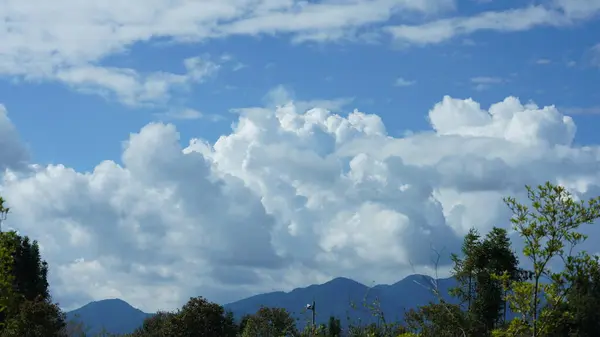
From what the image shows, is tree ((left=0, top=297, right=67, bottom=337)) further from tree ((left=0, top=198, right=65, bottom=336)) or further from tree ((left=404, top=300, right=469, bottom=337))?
tree ((left=404, top=300, right=469, bottom=337))

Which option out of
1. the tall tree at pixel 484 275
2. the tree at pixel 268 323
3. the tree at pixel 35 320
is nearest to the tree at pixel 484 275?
the tall tree at pixel 484 275

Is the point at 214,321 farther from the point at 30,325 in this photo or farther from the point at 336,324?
the point at 336,324

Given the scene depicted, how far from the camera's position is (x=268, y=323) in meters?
90.1

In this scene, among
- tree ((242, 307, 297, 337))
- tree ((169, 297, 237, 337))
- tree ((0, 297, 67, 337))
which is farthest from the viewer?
tree ((242, 307, 297, 337))

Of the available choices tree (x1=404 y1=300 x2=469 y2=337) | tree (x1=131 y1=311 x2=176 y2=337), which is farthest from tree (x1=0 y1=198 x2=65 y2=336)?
tree (x1=404 y1=300 x2=469 y2=337)

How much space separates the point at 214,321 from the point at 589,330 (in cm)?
3302

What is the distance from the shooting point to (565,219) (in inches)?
1204

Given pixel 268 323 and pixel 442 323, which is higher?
pixel 268 323

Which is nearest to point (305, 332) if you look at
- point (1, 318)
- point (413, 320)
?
point (413, 320)

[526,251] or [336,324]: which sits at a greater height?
[336,324]

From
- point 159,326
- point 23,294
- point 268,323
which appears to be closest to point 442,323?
point 268,323

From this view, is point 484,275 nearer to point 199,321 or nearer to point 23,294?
point 199,321

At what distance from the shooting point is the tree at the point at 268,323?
8362cm

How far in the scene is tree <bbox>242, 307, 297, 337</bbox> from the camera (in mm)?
83625
